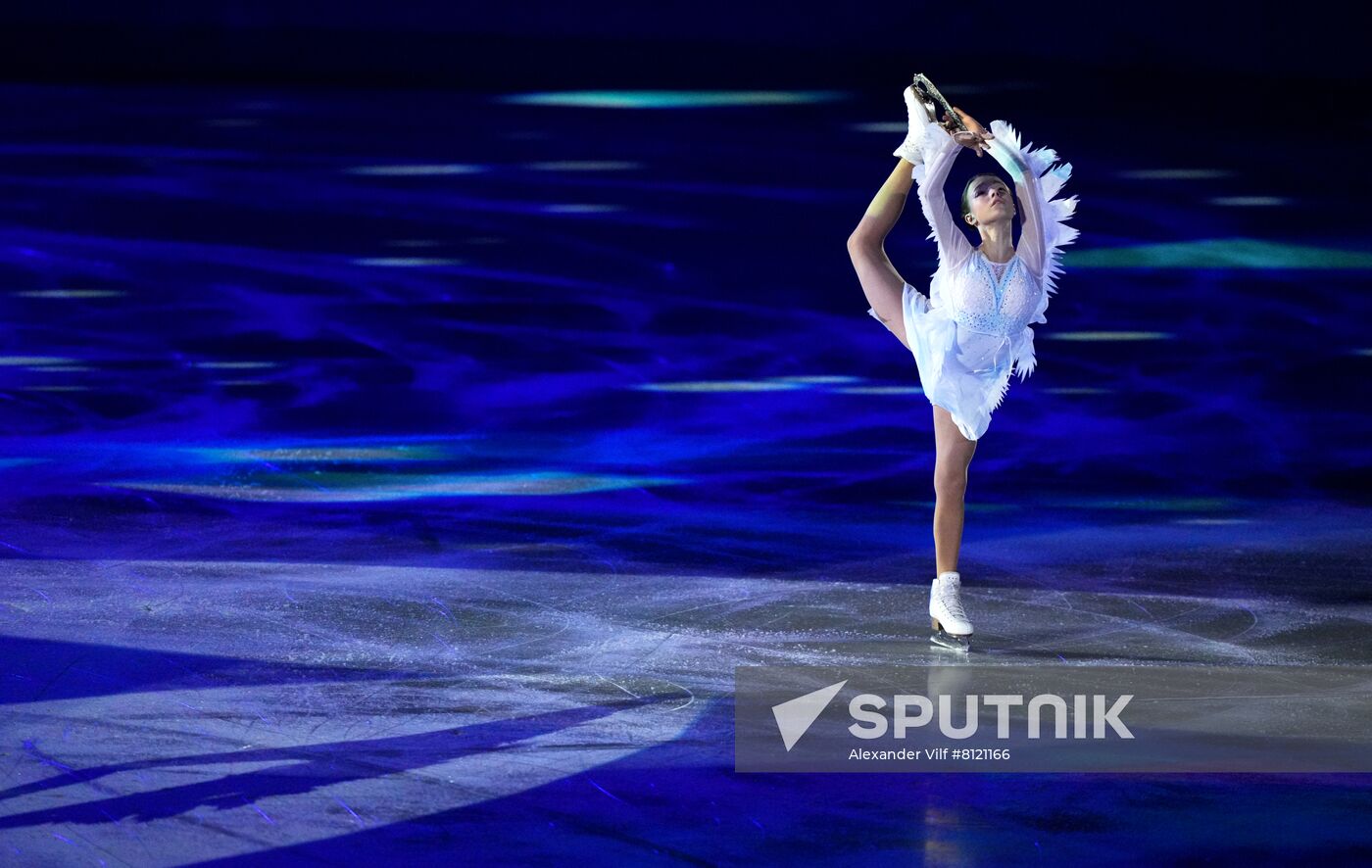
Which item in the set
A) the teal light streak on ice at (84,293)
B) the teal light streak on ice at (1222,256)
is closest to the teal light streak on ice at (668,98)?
the teal light streak on ice at (1222,256)

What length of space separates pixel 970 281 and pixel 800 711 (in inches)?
45.1

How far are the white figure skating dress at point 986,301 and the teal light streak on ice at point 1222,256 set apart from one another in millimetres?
2804

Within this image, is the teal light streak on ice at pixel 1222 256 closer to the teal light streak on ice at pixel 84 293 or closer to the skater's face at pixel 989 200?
the skater's face at pixel 989 200

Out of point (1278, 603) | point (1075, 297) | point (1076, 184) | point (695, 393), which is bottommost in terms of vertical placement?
point (1278, 603)

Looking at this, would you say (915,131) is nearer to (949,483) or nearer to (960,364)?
(960,364)

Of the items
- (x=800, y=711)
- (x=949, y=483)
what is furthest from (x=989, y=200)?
(x=800, y=711)

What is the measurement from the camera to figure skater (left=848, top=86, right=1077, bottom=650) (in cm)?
354

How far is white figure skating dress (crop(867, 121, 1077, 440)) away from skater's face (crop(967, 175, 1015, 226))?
5cm

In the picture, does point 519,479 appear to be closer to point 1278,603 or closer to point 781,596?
point 781,596

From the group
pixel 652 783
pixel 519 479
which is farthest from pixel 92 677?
pixel 519 479

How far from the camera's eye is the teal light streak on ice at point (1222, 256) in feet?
20.7

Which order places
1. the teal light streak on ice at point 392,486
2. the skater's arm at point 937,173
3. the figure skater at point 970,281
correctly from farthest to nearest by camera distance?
the teal light streak on ice at point 392,486 < the figure skater at point 970,281 < the skater's arm at point 937,173

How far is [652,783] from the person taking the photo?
2557mm

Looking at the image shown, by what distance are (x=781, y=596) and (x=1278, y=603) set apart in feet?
4.49
